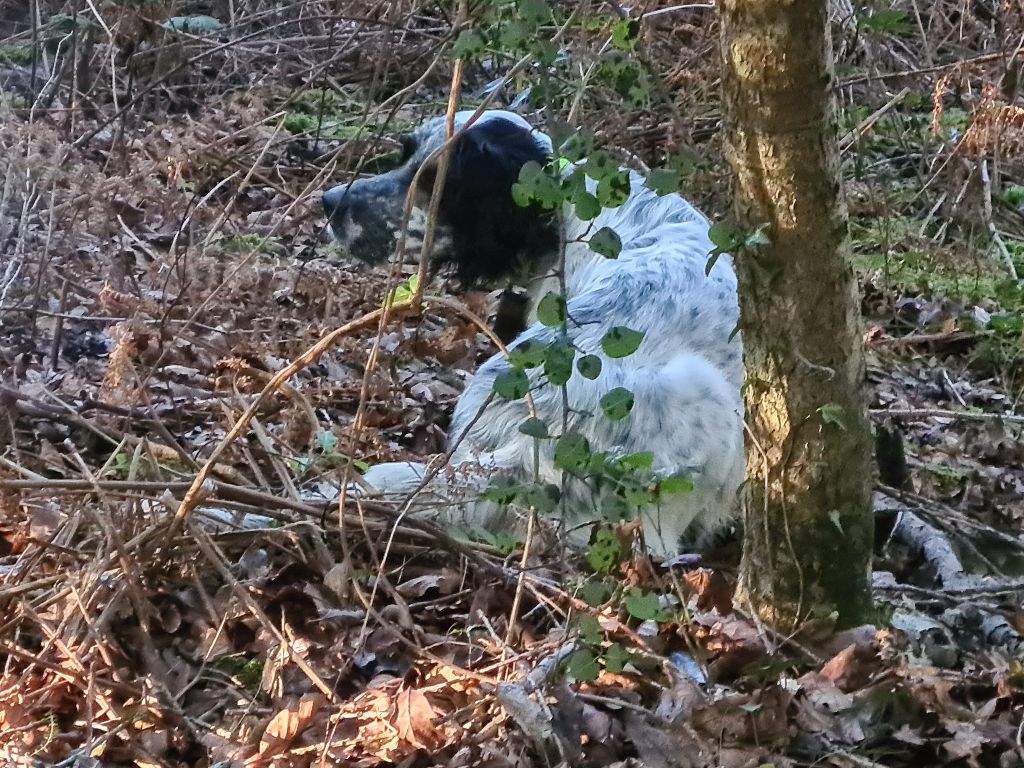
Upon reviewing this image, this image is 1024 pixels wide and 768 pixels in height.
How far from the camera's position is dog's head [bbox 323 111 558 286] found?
430 cm

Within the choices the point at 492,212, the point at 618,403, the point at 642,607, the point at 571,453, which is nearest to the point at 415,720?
the point at 642,607

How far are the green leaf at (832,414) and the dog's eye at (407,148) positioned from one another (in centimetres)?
286

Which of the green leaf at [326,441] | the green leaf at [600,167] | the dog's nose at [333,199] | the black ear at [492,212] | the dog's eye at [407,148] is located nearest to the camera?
the green leaf at [600,167]

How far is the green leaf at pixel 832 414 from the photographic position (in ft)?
7.68

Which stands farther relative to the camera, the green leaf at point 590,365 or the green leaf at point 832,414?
the green leaf at point 832,414

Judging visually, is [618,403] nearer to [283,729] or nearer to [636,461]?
[636,461]

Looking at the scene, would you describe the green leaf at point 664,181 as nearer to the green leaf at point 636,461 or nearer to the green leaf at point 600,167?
the green leaf at point 600,167

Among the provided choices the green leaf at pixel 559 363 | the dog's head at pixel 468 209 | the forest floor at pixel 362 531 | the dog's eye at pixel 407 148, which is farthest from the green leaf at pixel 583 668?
the dog's eye at pixel 407 148

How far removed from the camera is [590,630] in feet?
7.07

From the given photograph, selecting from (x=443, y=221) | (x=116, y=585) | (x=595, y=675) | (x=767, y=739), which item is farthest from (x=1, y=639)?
(x=443, y=221)

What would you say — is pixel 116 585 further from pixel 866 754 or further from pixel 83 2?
pixel 83 2

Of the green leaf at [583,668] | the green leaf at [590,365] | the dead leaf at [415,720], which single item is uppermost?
the green leaf at [590,365]

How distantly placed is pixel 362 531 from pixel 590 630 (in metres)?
0.85

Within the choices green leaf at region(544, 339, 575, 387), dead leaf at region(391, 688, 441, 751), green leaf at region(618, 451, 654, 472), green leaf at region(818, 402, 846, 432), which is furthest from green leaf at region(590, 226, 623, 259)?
dead leaf at region(391, 688, 441, 751)
